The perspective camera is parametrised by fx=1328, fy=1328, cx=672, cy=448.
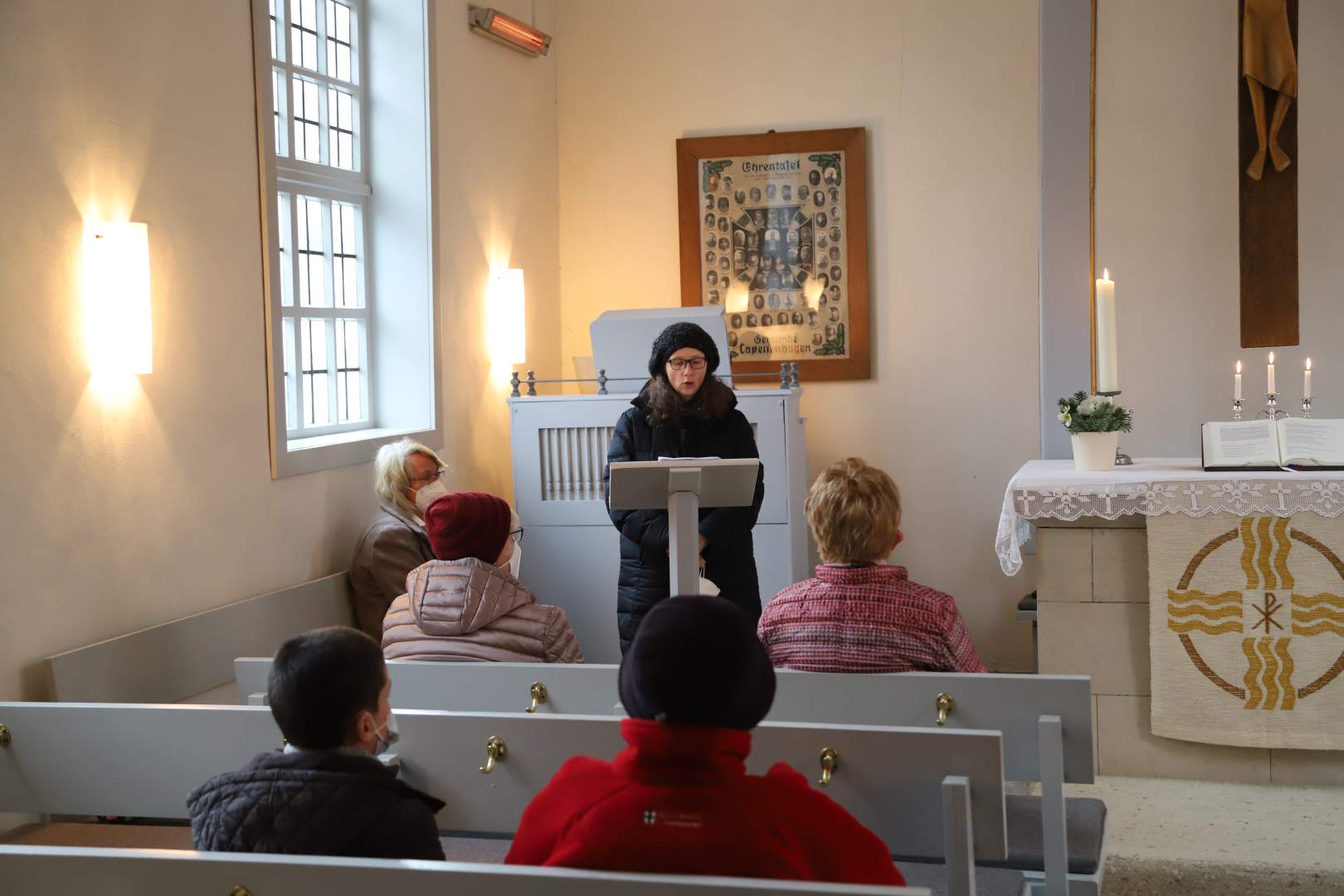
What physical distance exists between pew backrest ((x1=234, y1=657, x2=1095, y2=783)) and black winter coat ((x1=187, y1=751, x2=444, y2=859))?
0.86 meters

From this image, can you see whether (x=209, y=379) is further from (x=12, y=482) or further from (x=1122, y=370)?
(x=1122, y=370)

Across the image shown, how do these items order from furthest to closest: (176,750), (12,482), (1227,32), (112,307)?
(1227,32)
(112,307)
(12,482)
(176,750)

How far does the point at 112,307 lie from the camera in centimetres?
330

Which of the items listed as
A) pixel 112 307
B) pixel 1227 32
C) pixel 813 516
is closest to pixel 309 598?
pixel 112 307

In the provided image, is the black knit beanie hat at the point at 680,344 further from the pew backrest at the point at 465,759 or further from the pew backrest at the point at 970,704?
the pew backrest at the point at 465,759

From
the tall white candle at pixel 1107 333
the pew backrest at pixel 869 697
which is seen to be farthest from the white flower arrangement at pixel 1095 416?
the pew backrest at pixel 869 697

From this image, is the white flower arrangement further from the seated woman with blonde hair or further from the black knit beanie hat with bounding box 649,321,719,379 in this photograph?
the seated woman with blonde hair

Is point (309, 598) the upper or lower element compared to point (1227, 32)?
lower

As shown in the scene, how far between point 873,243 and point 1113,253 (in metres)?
1.06

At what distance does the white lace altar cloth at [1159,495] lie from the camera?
158 inches

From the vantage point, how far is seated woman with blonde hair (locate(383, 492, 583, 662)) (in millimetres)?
3123

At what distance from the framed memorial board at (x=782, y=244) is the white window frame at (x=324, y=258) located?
1.59 meters

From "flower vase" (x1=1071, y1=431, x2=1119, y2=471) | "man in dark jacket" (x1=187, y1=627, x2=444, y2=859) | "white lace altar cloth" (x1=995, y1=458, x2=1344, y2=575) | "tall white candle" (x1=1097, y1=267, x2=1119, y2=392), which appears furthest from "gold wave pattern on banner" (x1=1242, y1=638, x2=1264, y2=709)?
"man in dark jacket" (x1=187, y1=627, x2=444, y2=859)

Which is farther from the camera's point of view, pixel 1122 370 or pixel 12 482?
pixel 1122 370
